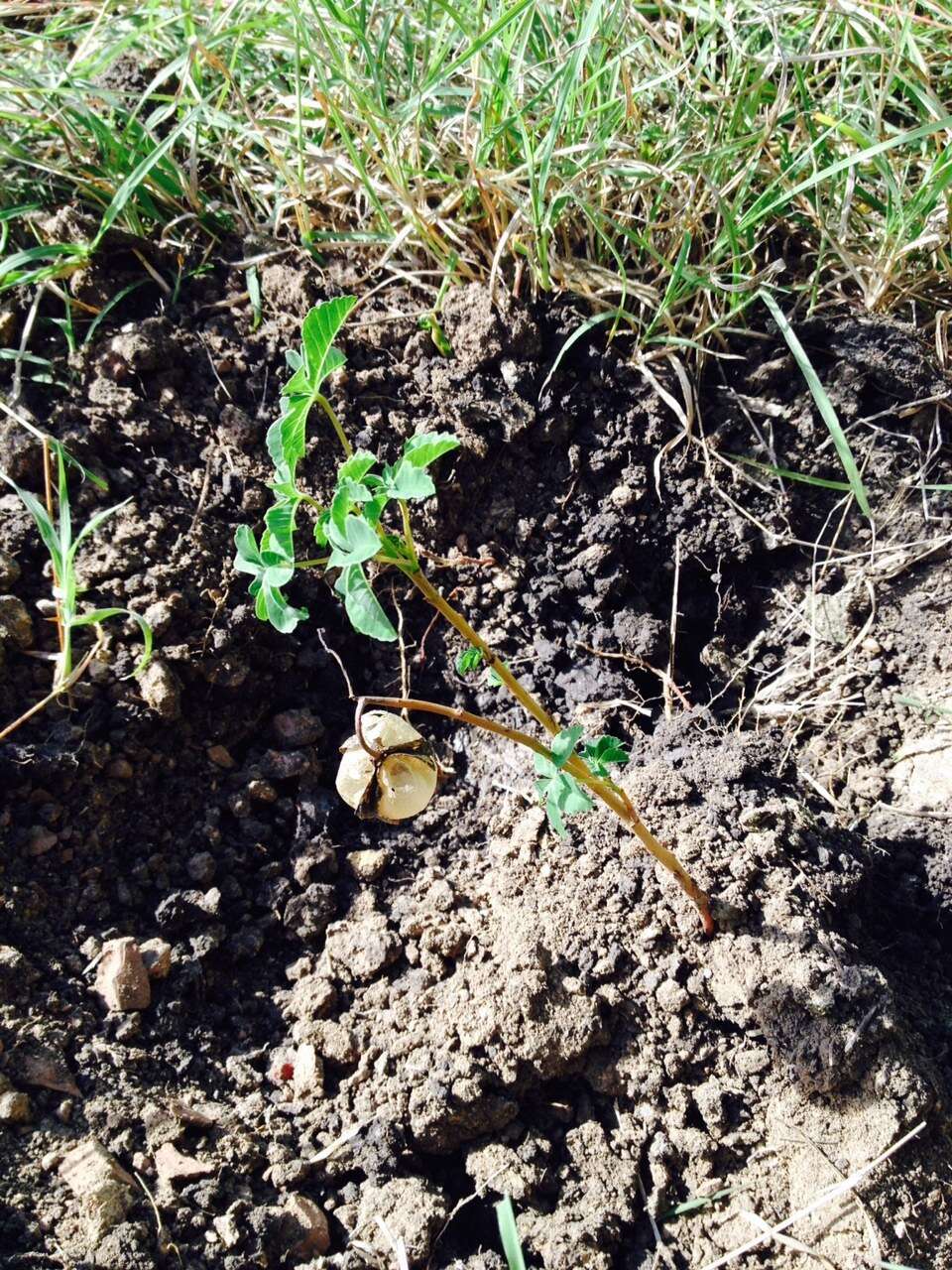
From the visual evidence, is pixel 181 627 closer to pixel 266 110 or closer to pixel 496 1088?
pixel 496 1088

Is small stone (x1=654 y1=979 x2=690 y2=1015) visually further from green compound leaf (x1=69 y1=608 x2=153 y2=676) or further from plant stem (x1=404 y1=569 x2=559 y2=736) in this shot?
green compound leaf (x1=69 y1=608 x2=153 y2=676)

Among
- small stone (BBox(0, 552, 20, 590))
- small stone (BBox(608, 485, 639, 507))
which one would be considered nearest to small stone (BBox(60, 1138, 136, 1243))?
small stone (BBox(0, 552, 20, 590))

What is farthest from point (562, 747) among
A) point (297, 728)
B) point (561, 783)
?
point (297, 728)

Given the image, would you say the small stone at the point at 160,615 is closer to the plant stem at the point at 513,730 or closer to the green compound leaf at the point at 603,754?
the plant stem at the point at 513,730

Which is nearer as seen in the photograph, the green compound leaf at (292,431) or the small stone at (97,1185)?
the green compound leaf at (292,431)

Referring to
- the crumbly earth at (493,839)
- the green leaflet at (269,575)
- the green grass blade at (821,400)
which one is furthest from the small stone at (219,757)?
the green grass blade at (821,400)

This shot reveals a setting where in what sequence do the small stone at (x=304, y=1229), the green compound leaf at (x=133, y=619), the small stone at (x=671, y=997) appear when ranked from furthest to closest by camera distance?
the green compound leaf at (x=133, y=619)
the small stone at (x=671, y=997)
the small stone at (x=304, y=1229)

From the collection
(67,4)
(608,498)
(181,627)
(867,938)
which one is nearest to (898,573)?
(608,498)
